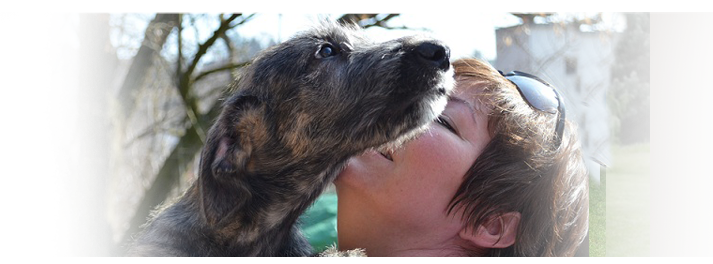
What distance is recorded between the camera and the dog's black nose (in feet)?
7.57

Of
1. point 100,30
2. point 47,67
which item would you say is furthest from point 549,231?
point 47,67

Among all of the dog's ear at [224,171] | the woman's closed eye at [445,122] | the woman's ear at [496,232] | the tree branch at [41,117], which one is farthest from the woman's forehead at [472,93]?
the tree branch at [41,117]

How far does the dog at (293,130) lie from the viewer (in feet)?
7.62

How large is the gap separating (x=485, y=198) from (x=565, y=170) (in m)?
0.34

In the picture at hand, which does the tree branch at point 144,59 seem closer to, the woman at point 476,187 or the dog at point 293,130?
the dog at point 293,130

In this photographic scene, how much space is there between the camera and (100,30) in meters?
5.91

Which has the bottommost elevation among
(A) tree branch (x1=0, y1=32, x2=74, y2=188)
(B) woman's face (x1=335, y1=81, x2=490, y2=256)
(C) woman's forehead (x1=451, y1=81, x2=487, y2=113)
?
(A) tree branch (x1=0, y1=32, x2=74, y2=188)

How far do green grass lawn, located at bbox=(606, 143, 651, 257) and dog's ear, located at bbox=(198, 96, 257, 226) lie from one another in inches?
54.1

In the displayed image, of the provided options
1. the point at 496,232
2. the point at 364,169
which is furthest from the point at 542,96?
the point at 364,169

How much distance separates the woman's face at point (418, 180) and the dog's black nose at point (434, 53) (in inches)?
10.9

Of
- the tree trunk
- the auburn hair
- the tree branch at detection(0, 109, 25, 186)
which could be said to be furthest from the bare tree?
the auburn hair

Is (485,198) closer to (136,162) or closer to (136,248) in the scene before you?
(136,248)

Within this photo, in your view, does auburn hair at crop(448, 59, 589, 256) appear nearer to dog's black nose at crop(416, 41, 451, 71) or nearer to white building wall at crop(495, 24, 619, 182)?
white building wall at crop(495, 24, 619, 182)

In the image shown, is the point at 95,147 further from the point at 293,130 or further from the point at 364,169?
the point at 364,169
